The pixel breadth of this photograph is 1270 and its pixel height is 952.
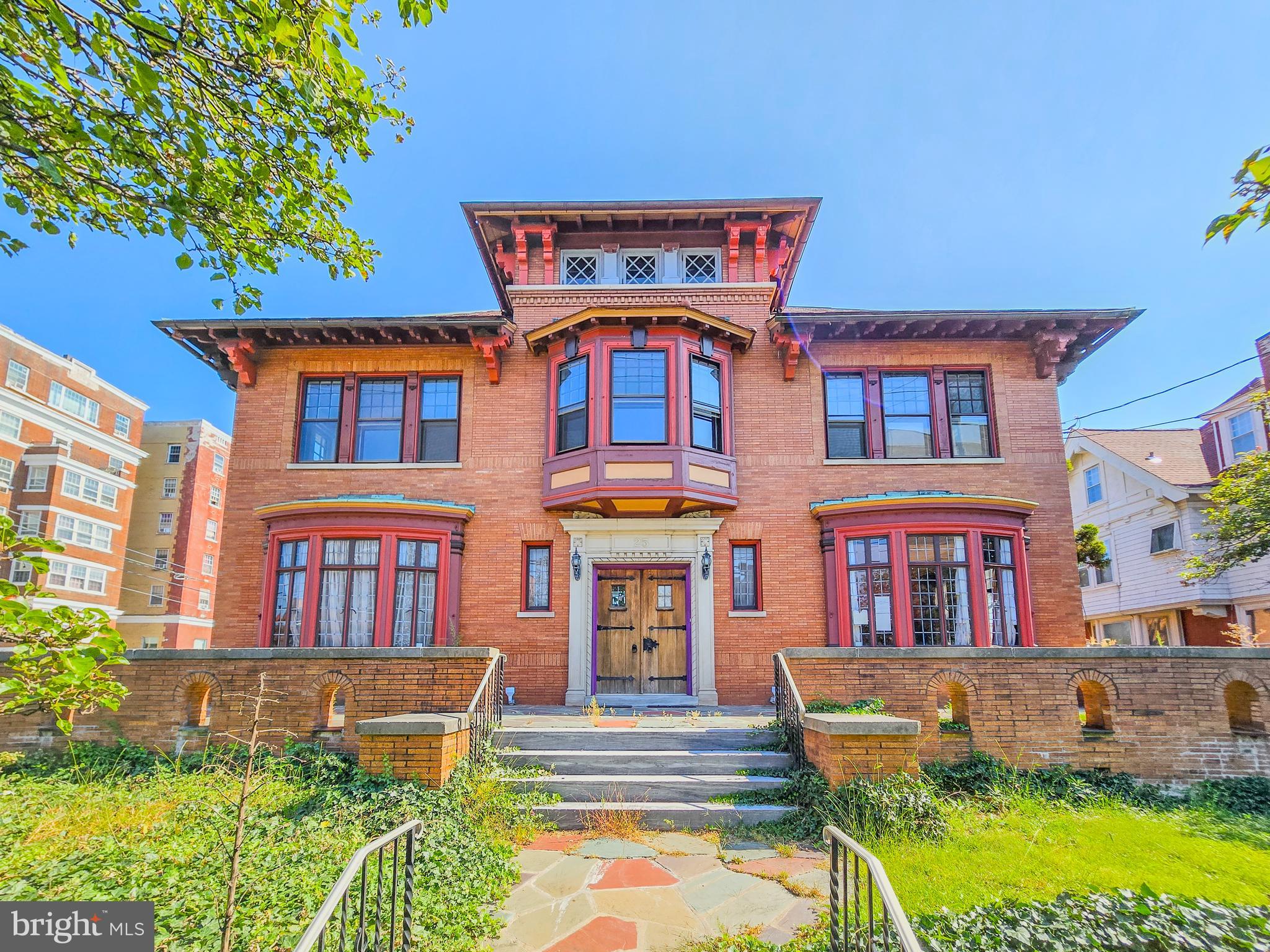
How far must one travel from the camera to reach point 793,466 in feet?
45.4

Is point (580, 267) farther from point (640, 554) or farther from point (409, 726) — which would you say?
point (409, 726)

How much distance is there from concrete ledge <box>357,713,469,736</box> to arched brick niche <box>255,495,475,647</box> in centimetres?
572

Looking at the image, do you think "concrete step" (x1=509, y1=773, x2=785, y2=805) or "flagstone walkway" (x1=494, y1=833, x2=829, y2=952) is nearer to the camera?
"flagstone walkway" (x1=494, y1=833, x2=829, y2=952)

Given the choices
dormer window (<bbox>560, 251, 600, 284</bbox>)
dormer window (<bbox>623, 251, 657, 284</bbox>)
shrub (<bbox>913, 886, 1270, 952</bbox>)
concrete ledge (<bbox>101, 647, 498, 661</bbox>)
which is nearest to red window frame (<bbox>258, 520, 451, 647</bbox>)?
concrete ledge (<bbox>101, 647, 498, 661</bbox>)

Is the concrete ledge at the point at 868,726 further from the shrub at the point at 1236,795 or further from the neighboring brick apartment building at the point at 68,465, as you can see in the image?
the neighboring brick apartment building at the point at 68,465

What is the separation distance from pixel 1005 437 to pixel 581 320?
28.8 ft

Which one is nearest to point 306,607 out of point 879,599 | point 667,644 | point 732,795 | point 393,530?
point 393,530

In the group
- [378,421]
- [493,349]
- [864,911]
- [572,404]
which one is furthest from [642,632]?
[864,911]

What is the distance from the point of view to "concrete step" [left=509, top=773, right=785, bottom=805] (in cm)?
753

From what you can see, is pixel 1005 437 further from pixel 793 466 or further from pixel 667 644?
pixel 667 644

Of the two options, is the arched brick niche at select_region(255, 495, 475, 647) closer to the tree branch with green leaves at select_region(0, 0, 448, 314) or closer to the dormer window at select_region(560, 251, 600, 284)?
the dormer window at select_region(560, 251, 600, 284)

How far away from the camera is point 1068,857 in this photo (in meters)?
5.76

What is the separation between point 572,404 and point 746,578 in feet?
15.7

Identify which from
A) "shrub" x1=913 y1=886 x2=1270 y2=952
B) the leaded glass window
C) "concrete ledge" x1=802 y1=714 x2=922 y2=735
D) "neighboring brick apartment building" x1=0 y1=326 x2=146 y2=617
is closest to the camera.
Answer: "shrub" x1=913 y1=886 x2=1270 y2=952
